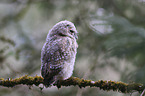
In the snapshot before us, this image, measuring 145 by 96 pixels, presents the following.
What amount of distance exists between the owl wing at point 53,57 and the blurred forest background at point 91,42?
13.8 inches

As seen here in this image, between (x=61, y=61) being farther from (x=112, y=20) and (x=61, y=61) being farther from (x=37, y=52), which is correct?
(x=37, y=52)

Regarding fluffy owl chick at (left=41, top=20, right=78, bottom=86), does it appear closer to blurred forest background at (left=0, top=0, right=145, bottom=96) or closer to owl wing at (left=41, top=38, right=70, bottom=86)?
owl wing at (left=41, top=38, right=70, bottom=86)

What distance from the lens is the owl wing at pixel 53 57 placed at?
2.56 m

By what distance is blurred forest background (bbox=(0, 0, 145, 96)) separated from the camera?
3.49 meters

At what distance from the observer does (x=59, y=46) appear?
276 cm

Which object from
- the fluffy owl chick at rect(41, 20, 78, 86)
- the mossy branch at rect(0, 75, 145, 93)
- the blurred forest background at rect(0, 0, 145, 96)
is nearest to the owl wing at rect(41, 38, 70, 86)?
the fluffy owl chick at rect(41, 20, 78, 86)

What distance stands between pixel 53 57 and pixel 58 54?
93 mm

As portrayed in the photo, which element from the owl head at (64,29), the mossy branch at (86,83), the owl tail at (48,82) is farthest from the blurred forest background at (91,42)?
the owl head at (64,29)

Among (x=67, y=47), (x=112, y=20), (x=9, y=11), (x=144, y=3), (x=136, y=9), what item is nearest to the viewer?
(x=67, y=47)

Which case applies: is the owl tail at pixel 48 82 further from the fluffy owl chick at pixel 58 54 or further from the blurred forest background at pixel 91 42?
the blurred forest background at pixel 91 42

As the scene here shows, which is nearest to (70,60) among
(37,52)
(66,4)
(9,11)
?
(37,52)

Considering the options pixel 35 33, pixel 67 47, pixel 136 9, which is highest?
pixel 35 33

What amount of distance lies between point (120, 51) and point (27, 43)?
2.69m

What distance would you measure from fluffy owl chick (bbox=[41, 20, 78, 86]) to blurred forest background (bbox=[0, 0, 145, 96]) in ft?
1.22
